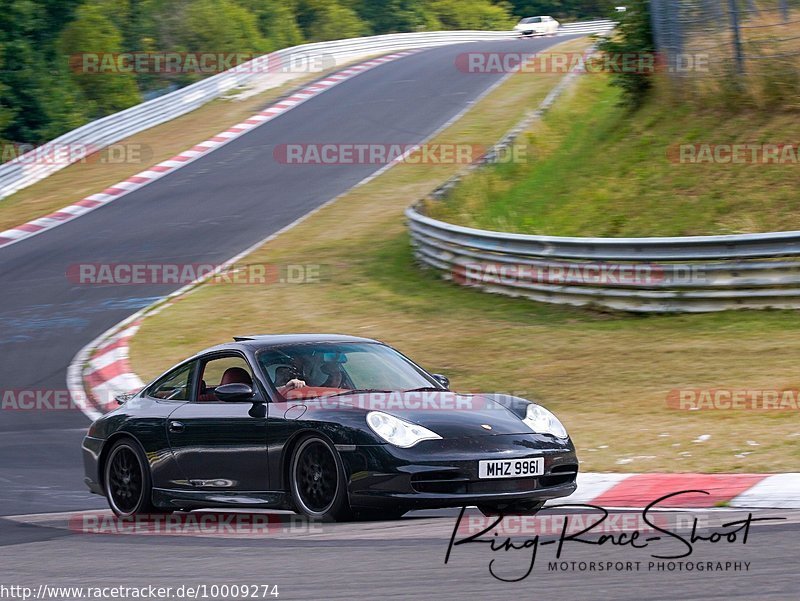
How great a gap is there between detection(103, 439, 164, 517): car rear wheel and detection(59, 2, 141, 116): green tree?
36084mm

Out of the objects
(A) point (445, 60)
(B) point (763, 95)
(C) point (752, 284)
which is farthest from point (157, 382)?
(A) point (445, 60)

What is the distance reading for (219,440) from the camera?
803cm

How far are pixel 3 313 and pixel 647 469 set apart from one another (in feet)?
40.4

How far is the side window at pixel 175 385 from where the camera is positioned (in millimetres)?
8562

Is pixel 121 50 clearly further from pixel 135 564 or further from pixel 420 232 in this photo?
pixel 135 564

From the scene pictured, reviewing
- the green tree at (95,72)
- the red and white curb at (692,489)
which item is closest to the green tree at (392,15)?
the green tree at (95,72)

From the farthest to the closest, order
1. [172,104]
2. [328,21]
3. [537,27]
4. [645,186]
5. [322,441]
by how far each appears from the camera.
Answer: [328,21]
[537,27]
[172,104]
[645,186]
[322,441]

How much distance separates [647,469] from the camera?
29.7ft

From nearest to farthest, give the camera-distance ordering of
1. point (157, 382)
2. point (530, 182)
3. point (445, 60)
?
point (157, 382)
point (530, 182)
point (445, 60)

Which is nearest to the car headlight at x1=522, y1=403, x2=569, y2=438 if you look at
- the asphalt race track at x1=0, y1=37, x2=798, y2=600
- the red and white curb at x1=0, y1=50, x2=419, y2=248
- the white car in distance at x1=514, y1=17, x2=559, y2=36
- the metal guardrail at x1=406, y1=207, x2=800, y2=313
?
the asphalt race track at x1=0, y1=37, x2=798, y2=600

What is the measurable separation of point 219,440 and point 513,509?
1.91m

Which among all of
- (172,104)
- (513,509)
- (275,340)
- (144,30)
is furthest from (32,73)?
(513,509)

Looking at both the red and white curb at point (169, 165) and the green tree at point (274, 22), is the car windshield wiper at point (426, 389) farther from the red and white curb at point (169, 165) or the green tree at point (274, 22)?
the green tree at point (274, 22)

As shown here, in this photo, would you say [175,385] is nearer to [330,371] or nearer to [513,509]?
[330,371]
